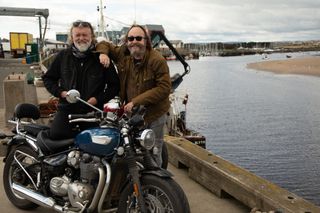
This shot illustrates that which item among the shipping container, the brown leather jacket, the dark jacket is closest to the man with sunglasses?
the brown leather jacket

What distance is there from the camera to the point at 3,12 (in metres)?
41.8

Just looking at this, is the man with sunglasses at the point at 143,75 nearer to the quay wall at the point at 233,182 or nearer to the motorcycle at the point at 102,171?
the motorcycle at the point at 102,171

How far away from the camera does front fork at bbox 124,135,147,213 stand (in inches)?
134

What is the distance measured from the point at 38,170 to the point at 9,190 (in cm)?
65

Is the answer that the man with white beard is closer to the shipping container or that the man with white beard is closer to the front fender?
the front fender

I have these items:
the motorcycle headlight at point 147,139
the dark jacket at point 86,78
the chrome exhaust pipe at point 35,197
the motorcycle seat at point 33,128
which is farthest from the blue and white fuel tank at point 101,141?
the motorcycle seat at point 33,128

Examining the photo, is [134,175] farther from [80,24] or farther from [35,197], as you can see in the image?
[80,24]

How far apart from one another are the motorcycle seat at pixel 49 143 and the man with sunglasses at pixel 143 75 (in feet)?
2.22

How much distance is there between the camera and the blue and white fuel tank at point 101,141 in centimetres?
361

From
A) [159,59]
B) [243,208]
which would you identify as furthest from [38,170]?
[243,208]

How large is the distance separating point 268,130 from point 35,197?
20.1 m

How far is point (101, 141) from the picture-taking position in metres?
3.63

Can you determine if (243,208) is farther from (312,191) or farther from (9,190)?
(312,191)

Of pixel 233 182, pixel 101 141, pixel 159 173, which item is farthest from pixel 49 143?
pixel 233 182
